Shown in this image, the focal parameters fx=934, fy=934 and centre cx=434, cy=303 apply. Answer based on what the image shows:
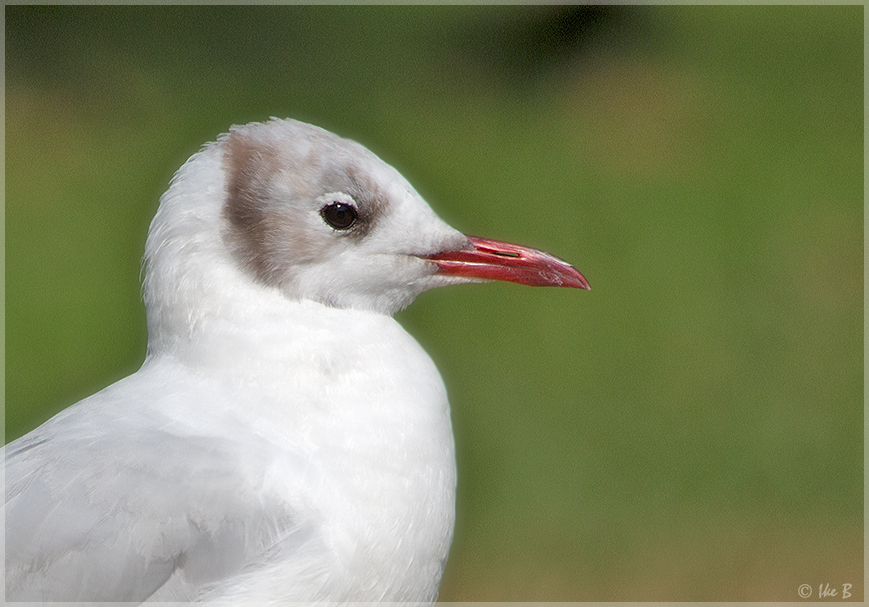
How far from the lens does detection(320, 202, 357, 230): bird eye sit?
0.75 m

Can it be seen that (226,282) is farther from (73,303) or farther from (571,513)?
(73,303)

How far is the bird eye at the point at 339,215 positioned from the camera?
75cm

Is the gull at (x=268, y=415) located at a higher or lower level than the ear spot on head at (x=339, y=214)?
lower

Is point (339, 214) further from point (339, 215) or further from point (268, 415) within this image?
point (268, 415)

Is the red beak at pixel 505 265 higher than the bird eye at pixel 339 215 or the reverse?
the reverse

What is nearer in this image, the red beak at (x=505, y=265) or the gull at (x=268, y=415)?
the gull at (x=268, y=415)

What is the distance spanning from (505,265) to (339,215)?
0.15 metres

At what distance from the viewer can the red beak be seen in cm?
80

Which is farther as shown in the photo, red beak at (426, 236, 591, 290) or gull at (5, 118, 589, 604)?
red beak at (426, 236, 591, 290)

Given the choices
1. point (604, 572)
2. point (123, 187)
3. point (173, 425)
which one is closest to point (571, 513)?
point (604, 572)

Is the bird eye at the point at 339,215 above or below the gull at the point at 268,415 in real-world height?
above

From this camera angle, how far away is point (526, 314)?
1.97 m

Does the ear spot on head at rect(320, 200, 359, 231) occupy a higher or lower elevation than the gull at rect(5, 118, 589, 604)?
higher

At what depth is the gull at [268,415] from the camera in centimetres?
69
